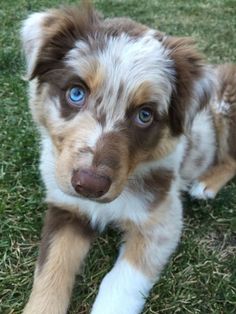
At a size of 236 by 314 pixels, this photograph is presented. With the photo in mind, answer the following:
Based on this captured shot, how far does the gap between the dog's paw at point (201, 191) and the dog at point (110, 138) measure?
1.42 ft

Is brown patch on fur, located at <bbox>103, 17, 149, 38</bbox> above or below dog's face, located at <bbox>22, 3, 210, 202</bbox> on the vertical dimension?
above

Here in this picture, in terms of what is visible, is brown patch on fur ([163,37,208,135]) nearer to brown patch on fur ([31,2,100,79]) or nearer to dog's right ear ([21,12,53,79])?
brown patch on fur ([31,2,100,79])

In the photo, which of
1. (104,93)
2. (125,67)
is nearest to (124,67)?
(125,67)

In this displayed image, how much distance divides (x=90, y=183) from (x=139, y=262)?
920 mm

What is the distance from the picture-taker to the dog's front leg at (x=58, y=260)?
3.50m

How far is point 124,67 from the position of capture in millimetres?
3357

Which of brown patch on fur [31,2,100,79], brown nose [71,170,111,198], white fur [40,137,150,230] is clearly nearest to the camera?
brown nose [71,170,111,198]

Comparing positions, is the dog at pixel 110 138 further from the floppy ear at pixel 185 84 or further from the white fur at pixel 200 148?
the white fur at pixel 200 148

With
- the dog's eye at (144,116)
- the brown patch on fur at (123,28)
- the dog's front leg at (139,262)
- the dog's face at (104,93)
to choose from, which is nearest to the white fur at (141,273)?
the dog's front leg at (139,262)

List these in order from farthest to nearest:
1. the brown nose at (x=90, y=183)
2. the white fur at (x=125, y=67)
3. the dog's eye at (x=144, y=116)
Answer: the dog's eye at (x=144, y=116)
the white fur at (x=125, y=67)
the brown nose at (x=90, y=183)

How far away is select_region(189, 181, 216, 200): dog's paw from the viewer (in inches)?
184

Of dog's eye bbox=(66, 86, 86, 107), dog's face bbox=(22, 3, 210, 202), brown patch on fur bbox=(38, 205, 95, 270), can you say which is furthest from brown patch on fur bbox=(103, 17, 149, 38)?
brown patch on fur bbox=(38, 205, 95, 270)

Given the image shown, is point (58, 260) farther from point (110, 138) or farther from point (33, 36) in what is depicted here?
point (33, 36)

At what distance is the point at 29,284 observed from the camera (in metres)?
3.71
